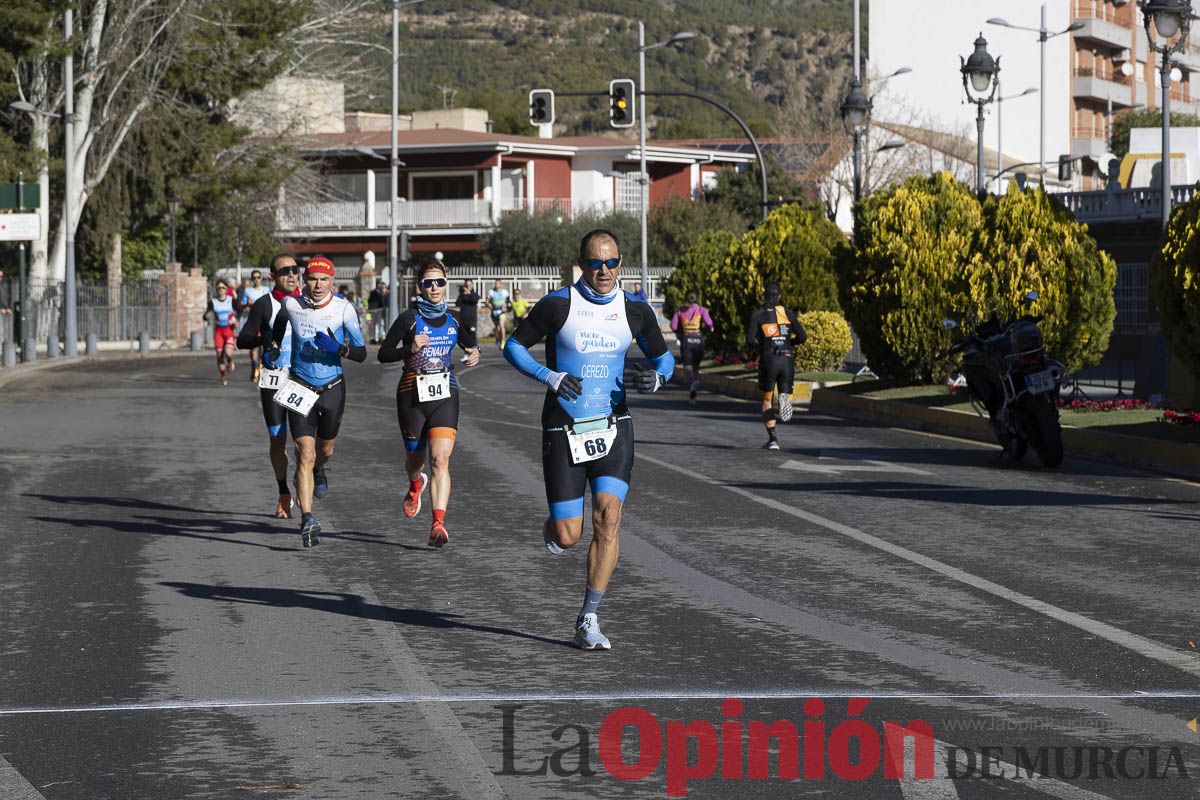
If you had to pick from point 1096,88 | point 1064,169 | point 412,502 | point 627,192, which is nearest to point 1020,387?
point 412,502

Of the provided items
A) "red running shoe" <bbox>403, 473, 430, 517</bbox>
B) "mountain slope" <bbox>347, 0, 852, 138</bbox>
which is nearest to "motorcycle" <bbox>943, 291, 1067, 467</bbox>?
"red running shoe" <bbox>403, 473, 430, 517</bbox>

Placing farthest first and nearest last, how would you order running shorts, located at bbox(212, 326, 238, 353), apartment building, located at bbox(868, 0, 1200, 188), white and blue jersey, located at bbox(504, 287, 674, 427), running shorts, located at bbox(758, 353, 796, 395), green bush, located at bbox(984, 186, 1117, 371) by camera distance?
apartment building, located at bbox(868, 0, 1200, 188) < running shorts, located at bbox(212, 326, 238, 353) < green bush, located at bbox(984, 186, 1117, 371) < running shorts, located at bbox(758, 353, 796, 395) < white and blue jersey, located at bbox(504, 287, 674, 427)

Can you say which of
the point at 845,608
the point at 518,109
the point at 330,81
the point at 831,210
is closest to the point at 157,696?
the point at 845,608

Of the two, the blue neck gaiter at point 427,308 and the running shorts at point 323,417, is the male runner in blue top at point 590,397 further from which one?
the running shorts at point 323,417

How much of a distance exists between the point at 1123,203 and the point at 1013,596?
1298 inches

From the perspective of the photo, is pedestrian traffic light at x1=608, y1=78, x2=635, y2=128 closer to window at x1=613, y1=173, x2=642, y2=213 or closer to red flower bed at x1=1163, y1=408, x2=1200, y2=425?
red flower bed at x1=1163, y1=408, x2=1200, y2=425

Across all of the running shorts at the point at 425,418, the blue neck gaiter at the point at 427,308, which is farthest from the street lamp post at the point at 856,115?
the running shorts at the point at 425,418

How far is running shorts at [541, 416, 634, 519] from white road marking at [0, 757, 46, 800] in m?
2.91

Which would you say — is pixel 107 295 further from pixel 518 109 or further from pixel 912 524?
pixel 518 109

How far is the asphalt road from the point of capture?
6.26 metres

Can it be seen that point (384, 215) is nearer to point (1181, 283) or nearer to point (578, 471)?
point (1181, 283)

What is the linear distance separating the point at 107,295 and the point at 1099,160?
57.0 m

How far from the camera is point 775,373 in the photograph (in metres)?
19.5

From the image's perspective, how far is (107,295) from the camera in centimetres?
5000
